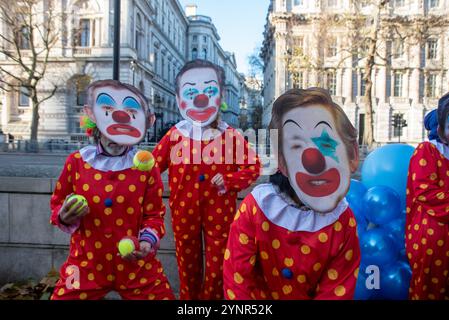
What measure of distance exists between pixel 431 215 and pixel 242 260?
4.02 ft

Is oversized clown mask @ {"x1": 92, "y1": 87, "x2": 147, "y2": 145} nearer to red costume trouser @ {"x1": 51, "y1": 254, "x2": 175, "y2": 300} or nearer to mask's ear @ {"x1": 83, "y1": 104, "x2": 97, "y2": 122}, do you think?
mask's ear @ {"x1": 83, "y1": 104, "x2": 97, "y2": 122}

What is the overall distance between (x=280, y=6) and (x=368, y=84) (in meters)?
5.11

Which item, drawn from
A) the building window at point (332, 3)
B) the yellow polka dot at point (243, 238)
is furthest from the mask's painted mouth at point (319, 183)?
the building window at point (332, 3)

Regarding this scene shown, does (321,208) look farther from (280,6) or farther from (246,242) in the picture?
(280,6)

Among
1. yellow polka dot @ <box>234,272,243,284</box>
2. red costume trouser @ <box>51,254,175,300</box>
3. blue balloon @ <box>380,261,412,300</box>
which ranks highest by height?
yellow polka dot @ <box>234,272,243,284</box>

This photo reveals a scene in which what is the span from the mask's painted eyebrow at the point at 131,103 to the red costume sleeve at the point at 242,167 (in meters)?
0.79

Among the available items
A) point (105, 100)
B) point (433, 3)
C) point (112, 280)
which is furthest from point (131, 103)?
point (433, 3)

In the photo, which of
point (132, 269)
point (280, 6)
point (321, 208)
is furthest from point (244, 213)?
point (280, 6)

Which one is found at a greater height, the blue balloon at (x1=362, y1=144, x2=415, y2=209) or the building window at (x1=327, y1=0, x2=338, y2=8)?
the building window at (x1=327, y1=0, x2=338, y2=8)

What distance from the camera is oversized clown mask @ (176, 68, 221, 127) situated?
262 centimetres

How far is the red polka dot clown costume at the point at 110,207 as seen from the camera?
205 centimetres

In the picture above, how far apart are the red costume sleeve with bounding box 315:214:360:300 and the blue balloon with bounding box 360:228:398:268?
116cm

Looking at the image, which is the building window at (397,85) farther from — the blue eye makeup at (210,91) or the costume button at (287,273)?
the costume button at (287,273)

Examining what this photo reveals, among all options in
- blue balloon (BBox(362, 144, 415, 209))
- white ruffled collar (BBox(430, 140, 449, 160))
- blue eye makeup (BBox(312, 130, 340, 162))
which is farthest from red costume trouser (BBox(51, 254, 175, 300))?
blue balloon (BBox(362, 144, 415, 209))
